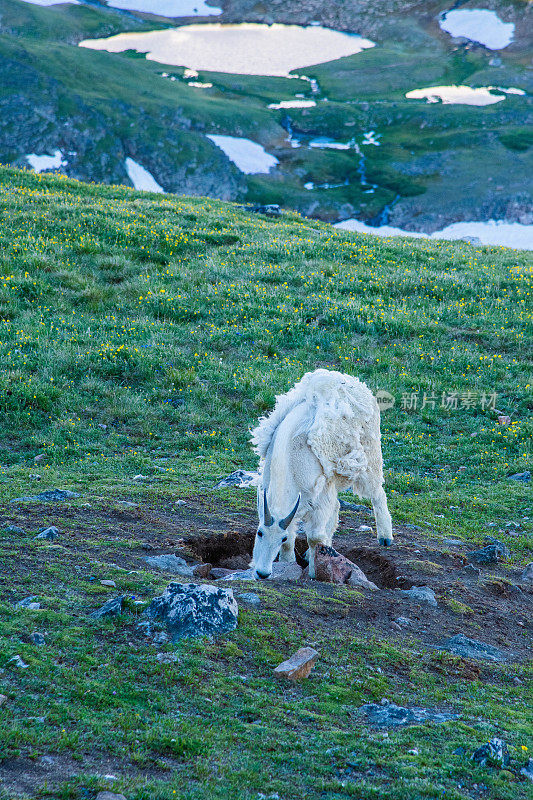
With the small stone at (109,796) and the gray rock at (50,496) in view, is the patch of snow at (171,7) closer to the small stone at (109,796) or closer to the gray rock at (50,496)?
the gray rock at (50,496)

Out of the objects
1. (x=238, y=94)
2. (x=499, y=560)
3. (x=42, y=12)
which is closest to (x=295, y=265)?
(x=499, y=560)

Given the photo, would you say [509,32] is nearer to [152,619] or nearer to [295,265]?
[295,265]

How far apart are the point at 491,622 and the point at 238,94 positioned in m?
111

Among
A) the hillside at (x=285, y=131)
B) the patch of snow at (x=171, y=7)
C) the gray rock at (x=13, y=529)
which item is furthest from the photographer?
the patch of snow at (x=171, y=7)

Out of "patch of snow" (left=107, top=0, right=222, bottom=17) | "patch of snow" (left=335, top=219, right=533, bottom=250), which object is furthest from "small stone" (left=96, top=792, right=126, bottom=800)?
"patch of snow" (left=107, top=0, right=222, bottom=17)

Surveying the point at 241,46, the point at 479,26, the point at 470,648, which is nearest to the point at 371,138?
the point at 241,46

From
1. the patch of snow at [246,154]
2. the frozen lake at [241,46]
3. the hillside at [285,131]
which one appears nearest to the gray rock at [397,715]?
the hillside at [285,131]

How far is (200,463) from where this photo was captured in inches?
446

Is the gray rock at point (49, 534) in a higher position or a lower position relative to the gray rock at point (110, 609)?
lower

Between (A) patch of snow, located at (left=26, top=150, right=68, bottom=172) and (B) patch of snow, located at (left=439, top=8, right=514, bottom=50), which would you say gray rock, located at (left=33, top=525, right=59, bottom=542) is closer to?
(A) patch of snow, located at (left=26, top=150, right=68, bottom=172)

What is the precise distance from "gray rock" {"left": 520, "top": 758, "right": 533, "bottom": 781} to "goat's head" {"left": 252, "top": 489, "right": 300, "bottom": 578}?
2964 mm

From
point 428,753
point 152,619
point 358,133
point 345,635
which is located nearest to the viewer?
point 428,753

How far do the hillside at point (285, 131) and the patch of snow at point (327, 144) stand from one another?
32 cm

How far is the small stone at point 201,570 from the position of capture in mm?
7016
